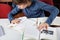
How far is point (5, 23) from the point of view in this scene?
1.63 metres

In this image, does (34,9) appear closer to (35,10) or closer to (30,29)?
(35,10)

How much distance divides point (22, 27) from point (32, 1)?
33 centimetres

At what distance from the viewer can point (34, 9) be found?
1.70 m

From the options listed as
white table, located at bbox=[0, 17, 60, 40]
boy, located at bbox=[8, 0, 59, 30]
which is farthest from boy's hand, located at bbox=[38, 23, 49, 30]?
white table, located at bbox=[0, 17, 60, 40]

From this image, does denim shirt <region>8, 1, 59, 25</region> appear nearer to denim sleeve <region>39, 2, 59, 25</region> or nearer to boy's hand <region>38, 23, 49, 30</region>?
denim sleeve <region>39, 2, 59, 25</region>

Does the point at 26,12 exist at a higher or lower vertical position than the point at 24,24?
higher

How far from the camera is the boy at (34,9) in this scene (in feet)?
4.92

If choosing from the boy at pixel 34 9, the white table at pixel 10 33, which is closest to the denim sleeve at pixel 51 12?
the boy at pixel 34 9

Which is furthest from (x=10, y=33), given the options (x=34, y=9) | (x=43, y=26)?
(x=34, y=9)

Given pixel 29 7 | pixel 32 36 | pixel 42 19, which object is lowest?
pixel 32 36

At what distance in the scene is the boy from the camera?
1500 millimetres

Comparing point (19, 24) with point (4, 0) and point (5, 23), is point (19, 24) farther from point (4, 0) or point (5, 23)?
point (4, 0)

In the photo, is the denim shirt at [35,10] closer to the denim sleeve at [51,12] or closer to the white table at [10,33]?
the denim sleeve at [51,12]

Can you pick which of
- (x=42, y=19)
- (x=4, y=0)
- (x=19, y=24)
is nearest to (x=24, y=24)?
(x=19, y=24)
